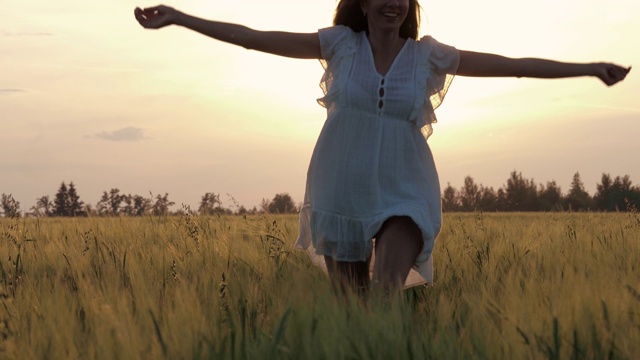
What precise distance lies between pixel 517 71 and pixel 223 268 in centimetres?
175

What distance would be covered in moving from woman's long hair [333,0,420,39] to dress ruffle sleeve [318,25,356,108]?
79mm

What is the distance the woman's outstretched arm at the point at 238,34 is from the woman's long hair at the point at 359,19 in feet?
0.81

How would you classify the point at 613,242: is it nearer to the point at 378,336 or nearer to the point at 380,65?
the point at 380,65

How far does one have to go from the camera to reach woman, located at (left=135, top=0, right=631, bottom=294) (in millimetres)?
3855

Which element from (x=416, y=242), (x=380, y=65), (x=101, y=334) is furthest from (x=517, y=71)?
(x=101, y=334)

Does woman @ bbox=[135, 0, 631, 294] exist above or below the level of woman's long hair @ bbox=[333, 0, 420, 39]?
below

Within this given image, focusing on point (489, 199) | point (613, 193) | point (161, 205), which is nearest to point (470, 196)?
point (489, 199)

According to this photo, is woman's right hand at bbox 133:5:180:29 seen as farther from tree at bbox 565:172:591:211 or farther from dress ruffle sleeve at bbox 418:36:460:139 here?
tree at bbox 565:172:591:211

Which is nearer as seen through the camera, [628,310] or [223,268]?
[628,310]

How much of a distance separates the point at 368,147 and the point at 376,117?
0.15m

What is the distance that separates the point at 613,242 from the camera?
5.13 m

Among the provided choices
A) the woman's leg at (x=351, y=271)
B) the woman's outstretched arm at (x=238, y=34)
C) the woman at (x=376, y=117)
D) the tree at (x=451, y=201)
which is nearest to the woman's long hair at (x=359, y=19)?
the woman at (x=376, y=117)

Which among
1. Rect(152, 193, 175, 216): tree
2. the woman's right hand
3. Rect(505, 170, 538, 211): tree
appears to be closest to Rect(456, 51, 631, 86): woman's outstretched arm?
the woman's right hand

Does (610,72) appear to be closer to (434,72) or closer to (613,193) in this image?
(434,72)
